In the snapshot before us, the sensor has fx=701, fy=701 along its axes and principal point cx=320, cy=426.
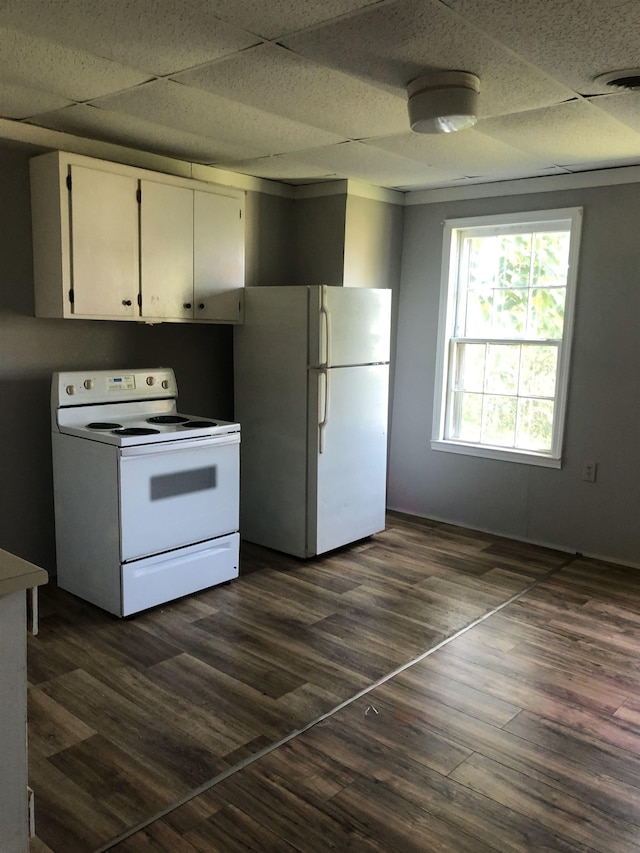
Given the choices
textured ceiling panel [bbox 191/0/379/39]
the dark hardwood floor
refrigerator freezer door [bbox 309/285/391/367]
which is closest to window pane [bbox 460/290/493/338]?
refrigerator freezer door [bbox 309/285/391/367]

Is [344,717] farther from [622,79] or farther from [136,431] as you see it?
[622,79]

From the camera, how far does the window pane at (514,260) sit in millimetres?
4383

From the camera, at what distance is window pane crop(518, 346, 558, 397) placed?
171 inches

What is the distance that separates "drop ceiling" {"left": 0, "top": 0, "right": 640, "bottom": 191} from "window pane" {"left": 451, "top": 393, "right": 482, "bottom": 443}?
61.7 inches

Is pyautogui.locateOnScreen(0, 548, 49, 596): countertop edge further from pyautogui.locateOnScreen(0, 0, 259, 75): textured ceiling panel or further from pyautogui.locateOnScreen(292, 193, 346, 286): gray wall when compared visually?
pyautogui.locateOnScreen(292, 193, 346, 286): gray wall

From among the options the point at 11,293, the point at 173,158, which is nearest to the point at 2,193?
the point at 11,293

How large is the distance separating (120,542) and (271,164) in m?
2.26

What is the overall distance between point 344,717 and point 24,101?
108 inches

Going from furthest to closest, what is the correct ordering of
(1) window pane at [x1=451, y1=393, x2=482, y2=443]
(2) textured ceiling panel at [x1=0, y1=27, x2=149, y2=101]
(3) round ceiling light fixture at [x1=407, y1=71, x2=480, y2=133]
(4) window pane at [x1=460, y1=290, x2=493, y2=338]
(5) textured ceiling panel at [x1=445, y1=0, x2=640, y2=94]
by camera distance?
(1) window pane at [x1=451, y1=393, x2=482, y2=443], (4) window pane at [x1=460, y1=290, x2=493, y2=338], (3) round ceiling light fixture at [x1=407, y1=71, x2=480, y2=133], (2) textured ceiling panel at [x1=0, y1=27, x2=149, y2=101], (5) textured ceiling panel at [x1=445, y1=0, x2=640, y2=94]

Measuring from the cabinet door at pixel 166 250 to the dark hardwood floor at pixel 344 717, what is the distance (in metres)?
1.51

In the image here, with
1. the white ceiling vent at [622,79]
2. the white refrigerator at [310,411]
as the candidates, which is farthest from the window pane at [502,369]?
the white ceiling vent at [622,79]

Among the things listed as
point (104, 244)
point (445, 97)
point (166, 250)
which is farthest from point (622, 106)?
point (104, 244)

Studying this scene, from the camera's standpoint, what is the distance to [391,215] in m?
4.80

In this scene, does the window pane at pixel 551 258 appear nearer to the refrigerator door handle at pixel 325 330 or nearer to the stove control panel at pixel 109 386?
the refrigerator door handle at pixel 325 330
